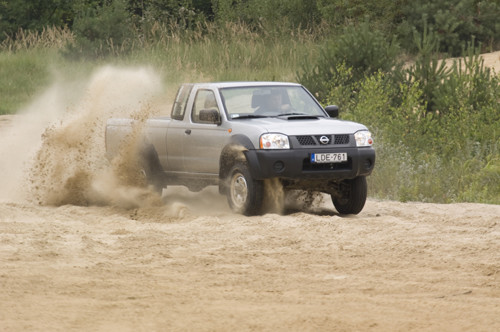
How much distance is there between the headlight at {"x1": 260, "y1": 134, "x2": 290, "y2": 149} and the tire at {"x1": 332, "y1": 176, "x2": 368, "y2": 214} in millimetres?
1181

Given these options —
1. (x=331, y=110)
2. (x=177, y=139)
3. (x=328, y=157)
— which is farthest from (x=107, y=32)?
(x=328, y=157)

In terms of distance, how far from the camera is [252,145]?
1166cm

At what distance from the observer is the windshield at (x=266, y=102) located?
12602 mm

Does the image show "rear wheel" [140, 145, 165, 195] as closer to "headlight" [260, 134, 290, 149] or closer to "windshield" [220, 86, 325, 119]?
"windshield" [220, 86, 325, 119]

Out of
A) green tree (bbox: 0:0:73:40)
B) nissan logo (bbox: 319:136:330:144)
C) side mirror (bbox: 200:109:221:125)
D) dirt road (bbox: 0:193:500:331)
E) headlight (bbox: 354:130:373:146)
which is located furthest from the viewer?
green tree (bbox: 0:0:73:40)

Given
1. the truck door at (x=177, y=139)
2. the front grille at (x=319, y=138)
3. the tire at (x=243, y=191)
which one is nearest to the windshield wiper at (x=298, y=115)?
the front grille at (x=319, y=138)

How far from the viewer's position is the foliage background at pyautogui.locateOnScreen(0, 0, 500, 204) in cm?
1627

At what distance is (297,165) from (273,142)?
379 mm

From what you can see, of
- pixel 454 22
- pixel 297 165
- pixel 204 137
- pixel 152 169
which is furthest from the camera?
pixel 454 22

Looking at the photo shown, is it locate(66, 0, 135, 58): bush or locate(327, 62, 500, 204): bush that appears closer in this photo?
locate(327, 62, 500, 204): bush

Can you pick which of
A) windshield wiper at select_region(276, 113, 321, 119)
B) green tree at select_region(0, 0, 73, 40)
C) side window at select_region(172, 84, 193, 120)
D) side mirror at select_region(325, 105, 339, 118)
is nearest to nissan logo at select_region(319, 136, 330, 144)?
windshield wiper at select_region(276, 113, 321, 119)

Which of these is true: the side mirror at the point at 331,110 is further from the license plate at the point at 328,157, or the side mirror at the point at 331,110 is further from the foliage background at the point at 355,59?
the foliage background at the point at 355,59

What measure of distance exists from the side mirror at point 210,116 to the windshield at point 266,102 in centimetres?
17

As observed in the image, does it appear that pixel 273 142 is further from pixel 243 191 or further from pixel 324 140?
pixel 243 191
